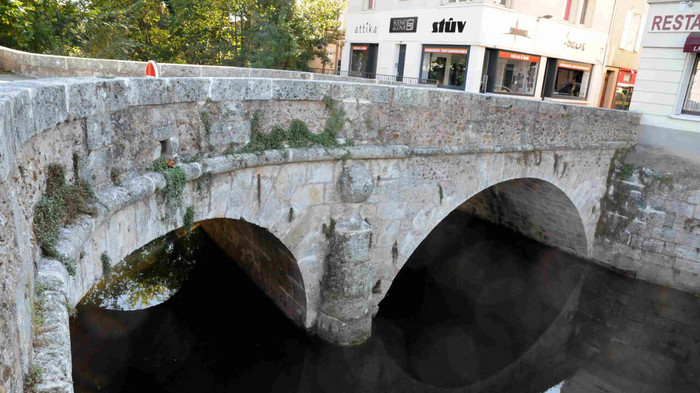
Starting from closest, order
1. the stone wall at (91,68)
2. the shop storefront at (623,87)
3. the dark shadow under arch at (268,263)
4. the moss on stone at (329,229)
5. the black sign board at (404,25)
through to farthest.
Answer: the moss on stone at (329,229), the dark shadow under arch at (268,263), the stone wall at (91,68), the black sign board at (404,25), the shop storefront at (623,87)

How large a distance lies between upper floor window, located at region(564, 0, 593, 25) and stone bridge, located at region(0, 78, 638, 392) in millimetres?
8115

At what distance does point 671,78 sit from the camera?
1028 centimetres

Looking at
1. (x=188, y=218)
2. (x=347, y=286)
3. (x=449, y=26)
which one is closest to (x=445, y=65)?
(x=449, y=26)

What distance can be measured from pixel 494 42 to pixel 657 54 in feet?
18.0

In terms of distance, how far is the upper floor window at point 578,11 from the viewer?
17.1 meters

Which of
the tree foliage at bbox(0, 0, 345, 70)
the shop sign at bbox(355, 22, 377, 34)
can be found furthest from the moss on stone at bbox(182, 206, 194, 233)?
the shop sign at bbox(355, 22, 377, 34)

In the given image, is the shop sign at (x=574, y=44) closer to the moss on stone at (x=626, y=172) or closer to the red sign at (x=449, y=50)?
the red sign at (x=449, y=50)

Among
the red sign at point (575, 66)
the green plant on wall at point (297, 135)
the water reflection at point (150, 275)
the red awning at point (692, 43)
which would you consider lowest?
the water reflection at point (150, 275)

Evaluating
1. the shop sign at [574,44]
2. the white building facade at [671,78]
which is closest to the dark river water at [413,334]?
the white building facade at [671,78]

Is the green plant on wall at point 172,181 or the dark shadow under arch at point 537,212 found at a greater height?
the green plant on wall at point 172,181

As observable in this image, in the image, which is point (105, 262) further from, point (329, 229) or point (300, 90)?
point (329, 229)

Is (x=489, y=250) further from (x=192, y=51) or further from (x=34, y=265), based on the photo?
(x=192, y=51)

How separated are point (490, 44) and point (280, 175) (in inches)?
451

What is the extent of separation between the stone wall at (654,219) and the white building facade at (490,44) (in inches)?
250
